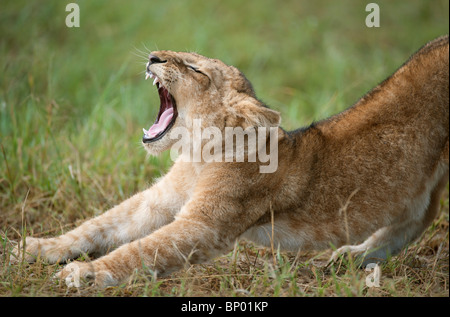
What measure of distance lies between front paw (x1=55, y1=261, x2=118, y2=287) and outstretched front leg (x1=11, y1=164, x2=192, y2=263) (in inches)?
20.3

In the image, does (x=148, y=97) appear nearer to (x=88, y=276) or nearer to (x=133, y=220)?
(x=133, y=220)

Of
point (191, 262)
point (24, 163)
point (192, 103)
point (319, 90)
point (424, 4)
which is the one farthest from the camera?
point (424, 4)

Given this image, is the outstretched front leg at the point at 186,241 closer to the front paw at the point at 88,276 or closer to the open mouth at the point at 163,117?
the front paw at the point at 88,276

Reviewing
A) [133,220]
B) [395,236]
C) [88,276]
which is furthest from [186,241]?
[395,236]

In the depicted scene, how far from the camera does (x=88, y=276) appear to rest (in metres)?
3.19

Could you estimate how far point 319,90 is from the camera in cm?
788

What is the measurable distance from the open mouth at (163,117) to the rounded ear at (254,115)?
1.46 feet

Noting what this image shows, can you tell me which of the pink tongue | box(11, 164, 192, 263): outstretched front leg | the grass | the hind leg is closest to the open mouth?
the pink tongue

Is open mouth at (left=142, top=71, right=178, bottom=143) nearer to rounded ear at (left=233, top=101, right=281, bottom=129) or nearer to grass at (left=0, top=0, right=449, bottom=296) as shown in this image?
rounded ear at (left=233, top=101, right=281, bottom=129)

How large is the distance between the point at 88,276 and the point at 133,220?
798mm
